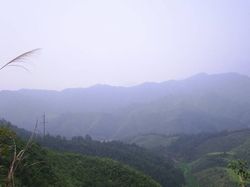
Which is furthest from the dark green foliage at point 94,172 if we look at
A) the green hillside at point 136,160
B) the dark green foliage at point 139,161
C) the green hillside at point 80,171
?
the dark green foliage at point 139,161

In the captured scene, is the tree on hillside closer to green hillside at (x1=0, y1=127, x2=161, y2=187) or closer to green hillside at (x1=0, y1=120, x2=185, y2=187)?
green hillside at (x1=0, y1=127, x2=161, y2=187)

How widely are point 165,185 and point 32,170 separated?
108 meters

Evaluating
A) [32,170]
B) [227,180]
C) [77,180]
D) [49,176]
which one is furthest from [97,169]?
[227,180]

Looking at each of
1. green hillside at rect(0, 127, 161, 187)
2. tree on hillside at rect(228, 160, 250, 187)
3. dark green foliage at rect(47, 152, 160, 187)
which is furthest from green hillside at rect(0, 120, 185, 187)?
tree on hillside at rect(228, 160, 250, 187)

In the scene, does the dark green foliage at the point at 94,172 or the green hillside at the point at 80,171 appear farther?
the dark green foliage at the point at 94,172

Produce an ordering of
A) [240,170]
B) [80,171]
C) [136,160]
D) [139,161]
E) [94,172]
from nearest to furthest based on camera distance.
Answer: [240,170] < [80,171] < [94,172] < [139,161] < [136,160]

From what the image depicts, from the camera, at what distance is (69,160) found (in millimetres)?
110938

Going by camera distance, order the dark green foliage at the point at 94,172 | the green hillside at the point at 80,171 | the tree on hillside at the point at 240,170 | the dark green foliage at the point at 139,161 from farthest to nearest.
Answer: the dark green foliage at the point at 139,161 → the dark green foliage at the point at 94,172 → the green hillside at the point at 80,171 → the tree on hillside at the point at 240,170

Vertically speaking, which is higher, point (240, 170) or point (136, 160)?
point (240, 170)

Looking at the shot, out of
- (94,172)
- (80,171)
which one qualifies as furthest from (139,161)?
(80,171)

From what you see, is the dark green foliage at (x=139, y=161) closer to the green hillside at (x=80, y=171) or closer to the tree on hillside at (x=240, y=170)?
the green hillside at (x=80, y=171)

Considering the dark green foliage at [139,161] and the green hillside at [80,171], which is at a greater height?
the green hillside at [80,171]

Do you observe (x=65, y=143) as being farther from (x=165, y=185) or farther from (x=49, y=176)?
(x=49, y=176)

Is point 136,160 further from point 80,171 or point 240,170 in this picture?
point 240,170
